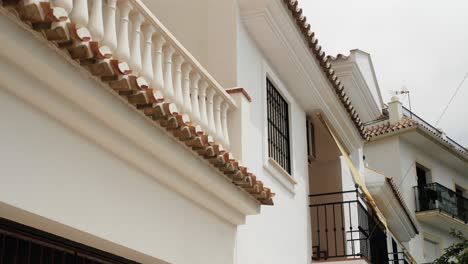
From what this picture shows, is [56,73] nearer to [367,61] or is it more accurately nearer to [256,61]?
[256,61]

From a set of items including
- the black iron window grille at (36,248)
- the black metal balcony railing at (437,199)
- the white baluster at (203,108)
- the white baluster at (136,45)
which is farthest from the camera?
the black metal balcony railing at (437,199)

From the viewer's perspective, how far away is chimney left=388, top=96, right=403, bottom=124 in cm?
3138

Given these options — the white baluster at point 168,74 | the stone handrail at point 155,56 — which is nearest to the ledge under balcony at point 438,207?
the stone handrail at point 155,56

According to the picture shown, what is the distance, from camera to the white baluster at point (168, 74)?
6934 millimetres

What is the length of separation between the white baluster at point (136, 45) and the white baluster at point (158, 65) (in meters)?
0.38

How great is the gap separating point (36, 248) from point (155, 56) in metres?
2.40

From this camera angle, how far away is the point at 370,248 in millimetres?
16125

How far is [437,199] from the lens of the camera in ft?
96.3

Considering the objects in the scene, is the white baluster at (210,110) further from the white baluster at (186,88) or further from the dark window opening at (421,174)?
the dark window opening at (421,174)

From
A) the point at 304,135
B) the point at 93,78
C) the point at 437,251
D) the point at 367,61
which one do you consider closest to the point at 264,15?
the point at 304,135

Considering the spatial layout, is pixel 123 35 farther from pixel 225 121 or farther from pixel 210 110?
pixel 225 121

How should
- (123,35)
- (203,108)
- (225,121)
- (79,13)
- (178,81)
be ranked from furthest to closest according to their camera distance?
(225,121) → (203,108) → (178,81) → (123,35) → (79,13)

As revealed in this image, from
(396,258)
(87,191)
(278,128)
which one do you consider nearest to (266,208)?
(278,128)

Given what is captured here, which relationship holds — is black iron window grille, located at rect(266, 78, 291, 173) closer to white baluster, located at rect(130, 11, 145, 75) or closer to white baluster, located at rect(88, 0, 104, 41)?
white baluster, located at rect(130, 11, 145, 75)
